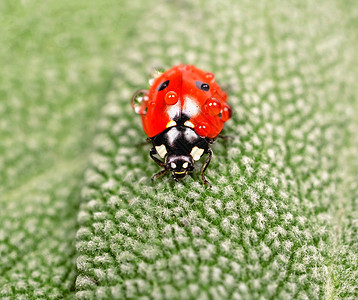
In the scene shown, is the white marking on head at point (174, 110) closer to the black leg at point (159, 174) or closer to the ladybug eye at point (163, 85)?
the ladybug eye at point (163, 85)

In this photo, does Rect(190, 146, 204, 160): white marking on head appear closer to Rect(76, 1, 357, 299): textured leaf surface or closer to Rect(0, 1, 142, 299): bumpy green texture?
Rect(76, 1, 357, 299): textured leaf surface

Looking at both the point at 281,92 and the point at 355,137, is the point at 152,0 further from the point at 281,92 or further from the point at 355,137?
the point at 355,137

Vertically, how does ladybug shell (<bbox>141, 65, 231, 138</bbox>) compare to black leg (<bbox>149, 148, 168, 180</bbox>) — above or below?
above

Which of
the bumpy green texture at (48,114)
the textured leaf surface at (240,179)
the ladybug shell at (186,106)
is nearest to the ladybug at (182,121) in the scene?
the ladybug shell at (186,106)

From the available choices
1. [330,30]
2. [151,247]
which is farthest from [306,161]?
[330,30]

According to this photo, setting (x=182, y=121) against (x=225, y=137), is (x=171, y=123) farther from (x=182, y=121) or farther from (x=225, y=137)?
(x=225, y=137)

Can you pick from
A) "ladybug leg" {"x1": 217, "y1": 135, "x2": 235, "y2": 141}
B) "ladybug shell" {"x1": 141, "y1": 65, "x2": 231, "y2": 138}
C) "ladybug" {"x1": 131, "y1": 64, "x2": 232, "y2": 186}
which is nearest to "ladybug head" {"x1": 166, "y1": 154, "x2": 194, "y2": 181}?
"ladybug" {"x1": 131, "y1": 64, "x2": 232, "y2": 186}

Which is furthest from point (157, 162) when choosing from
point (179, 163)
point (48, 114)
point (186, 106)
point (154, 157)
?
point (48, 114)
